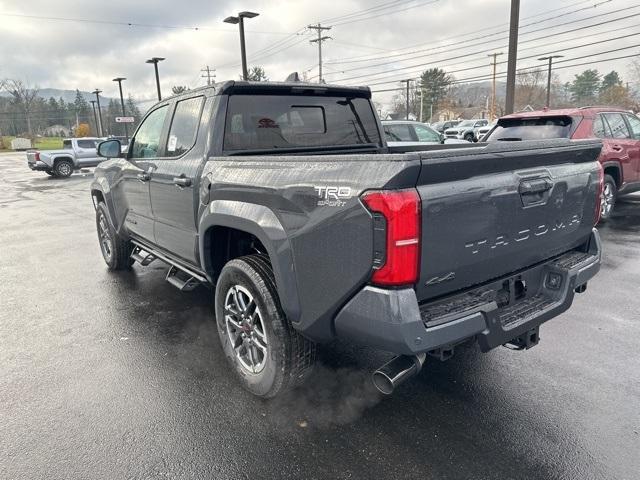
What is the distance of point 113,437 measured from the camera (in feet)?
8.88

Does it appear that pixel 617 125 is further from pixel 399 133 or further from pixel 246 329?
pixel 246 329

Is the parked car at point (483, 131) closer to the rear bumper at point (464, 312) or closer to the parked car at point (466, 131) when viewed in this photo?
the parked car at point (466, 131)

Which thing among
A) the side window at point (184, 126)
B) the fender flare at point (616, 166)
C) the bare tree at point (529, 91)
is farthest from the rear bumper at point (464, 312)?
the bare tree at point (529, 91)

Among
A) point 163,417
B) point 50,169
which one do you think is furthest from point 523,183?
point 50,169

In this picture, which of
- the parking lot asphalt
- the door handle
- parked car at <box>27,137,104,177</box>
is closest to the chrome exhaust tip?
the parking lot asphalt

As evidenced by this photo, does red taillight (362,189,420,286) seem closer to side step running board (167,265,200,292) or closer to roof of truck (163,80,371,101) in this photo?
roof of truck (163,80,371,101)

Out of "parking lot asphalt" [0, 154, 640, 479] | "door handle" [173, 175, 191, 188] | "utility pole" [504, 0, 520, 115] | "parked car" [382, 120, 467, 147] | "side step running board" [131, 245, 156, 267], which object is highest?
"utility pole" [504, 0, 520, 115]

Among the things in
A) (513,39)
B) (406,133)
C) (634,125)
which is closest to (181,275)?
(634,125)

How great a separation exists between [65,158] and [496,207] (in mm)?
23972

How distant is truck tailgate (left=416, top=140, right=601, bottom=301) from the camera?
6.97 ft

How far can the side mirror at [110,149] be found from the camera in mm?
5168

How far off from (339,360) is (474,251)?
5.34 ft

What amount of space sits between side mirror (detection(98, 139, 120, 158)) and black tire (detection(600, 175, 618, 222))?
24.7ft

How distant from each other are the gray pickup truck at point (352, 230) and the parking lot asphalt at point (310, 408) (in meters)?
0.38
